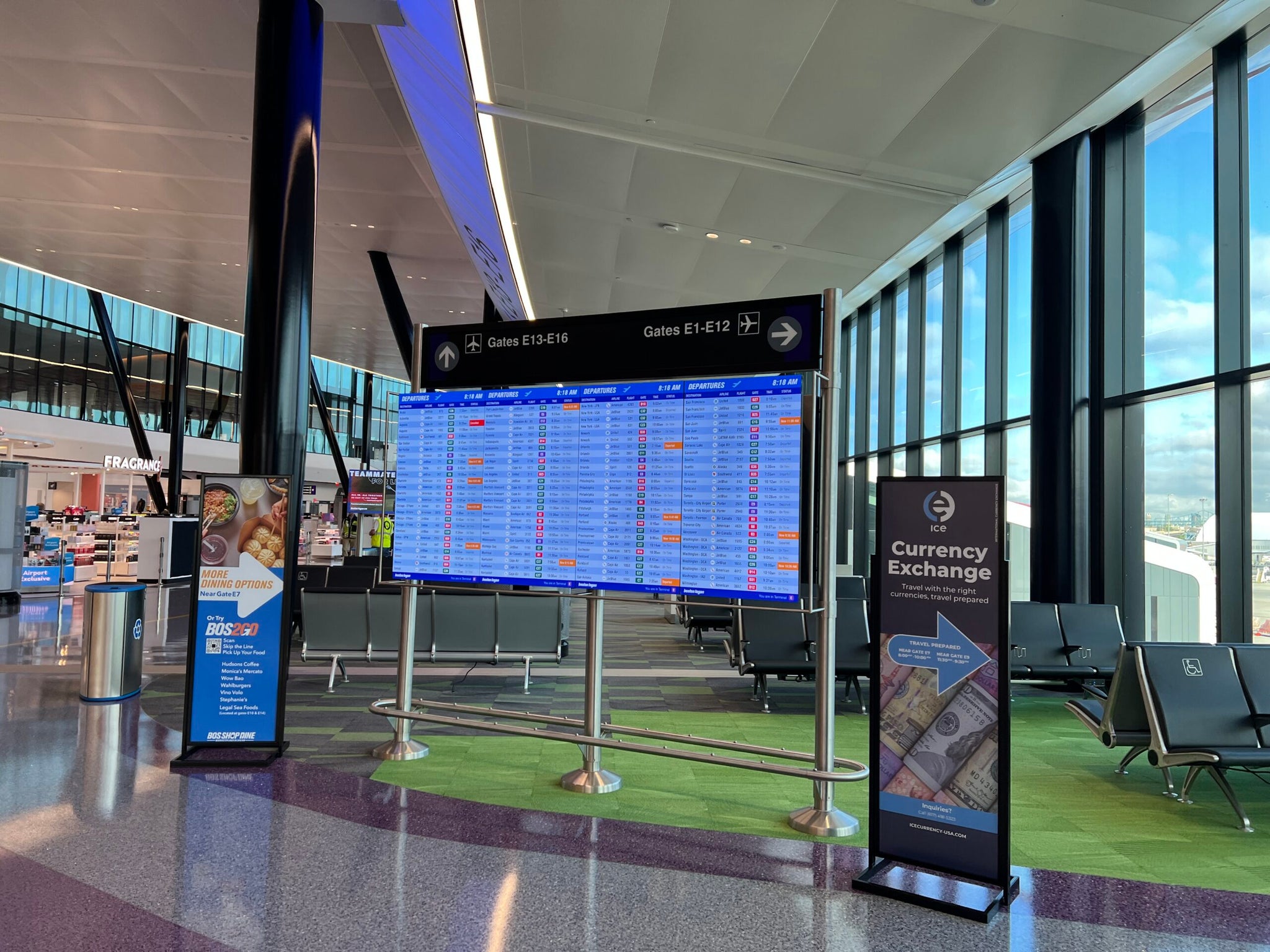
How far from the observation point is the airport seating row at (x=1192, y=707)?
4617 mm

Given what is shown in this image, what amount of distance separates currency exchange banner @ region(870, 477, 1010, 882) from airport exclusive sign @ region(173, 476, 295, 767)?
3518mm

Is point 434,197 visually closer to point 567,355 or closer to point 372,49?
point 372,49

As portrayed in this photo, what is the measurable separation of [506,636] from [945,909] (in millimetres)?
4938

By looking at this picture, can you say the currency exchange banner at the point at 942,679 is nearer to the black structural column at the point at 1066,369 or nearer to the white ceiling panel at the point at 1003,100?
the white ceiling panel at the point at 1003,100

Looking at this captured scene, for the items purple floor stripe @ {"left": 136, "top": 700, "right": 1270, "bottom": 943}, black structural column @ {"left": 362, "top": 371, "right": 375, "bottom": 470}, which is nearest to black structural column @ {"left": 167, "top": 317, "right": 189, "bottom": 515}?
black structural column @ {"left": 362, "top": 371, "right": 375, "bottom": 470}

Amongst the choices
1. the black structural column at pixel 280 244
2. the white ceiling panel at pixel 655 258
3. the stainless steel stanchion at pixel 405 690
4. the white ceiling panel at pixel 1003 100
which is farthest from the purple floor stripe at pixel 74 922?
the white ceiling panel at pixel 655 258

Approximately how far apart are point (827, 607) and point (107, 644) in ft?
18.0

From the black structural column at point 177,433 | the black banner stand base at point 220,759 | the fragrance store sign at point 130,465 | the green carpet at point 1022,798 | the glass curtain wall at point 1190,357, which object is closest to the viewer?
the green carpet at point 1022,798

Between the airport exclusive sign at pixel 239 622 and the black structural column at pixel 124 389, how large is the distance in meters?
20.3

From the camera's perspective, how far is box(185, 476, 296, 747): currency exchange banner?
16.4 feet

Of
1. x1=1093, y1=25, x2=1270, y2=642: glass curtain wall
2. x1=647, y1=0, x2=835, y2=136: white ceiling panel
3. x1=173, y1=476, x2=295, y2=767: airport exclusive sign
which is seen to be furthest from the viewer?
x1=1093, y1=25, x2=1270, y2=642: glass curtain wall

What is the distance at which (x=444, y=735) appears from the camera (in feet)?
19.5

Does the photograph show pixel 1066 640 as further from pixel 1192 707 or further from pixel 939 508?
pixel 939 508

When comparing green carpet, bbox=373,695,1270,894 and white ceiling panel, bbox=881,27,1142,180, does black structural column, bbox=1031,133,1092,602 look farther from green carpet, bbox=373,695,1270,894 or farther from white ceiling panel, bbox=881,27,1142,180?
green carpet, bbox=373,695,1270,894
